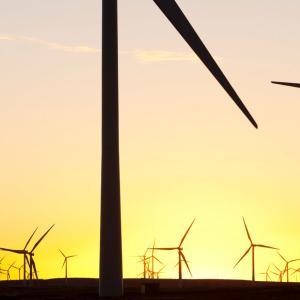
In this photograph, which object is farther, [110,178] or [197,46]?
[110,178]

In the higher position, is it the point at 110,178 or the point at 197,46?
the point at 197,46

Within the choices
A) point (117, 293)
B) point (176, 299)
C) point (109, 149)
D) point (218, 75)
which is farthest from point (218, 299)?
point (218, 75)

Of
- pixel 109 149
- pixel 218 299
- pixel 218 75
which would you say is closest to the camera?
pixel 218 75

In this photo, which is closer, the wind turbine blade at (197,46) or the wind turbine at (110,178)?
the wind turbine blade at (197,46)

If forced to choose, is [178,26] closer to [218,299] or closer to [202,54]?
[202,54]

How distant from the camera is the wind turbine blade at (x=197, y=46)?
2400 inches

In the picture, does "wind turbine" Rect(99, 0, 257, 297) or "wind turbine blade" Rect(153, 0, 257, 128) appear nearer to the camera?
"wind turbine blade" Rect(153, 0, 257, 128)

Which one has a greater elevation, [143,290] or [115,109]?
[115,109]

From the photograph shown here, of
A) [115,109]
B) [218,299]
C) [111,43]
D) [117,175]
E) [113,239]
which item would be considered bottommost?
[218,299]

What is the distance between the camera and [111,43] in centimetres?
7000

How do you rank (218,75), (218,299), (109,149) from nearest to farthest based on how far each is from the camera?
(218,75), (109,149), (218,299)

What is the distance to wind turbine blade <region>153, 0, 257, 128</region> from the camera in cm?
6097

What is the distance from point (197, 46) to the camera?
204 feet

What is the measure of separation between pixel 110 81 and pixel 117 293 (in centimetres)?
1576
